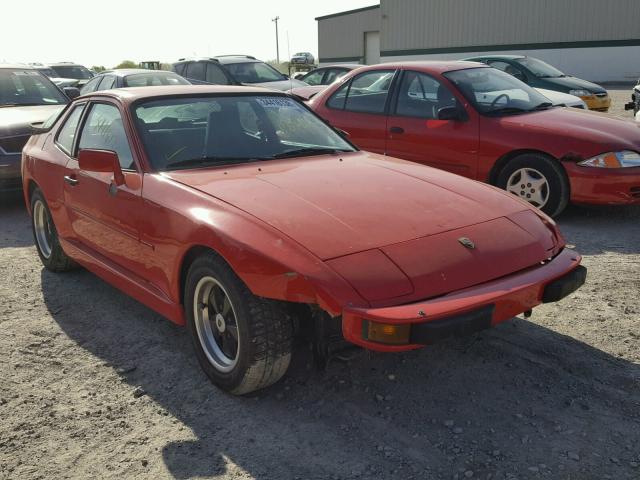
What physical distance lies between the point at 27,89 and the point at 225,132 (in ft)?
19.3

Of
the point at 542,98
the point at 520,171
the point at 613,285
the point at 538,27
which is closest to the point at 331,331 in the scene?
the point at 613,285

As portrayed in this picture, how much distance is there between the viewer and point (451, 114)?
248 inches

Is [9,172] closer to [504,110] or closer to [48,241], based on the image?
[48,241]

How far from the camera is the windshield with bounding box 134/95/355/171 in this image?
3.68 meters

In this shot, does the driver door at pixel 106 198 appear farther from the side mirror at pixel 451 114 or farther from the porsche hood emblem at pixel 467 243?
the side mirror at pixel 451 114

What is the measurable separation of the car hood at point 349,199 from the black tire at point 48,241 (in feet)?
5.93

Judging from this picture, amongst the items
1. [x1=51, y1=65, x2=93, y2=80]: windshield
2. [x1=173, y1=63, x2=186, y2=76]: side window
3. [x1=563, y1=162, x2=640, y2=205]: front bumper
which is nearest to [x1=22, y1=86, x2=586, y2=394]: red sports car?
[x1=563, y1=162, x2=640, y2=205]: front bumper

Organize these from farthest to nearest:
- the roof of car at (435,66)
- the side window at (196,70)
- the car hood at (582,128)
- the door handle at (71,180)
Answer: the side window at (196,70), the roof of car at (435,66), the car hood at (582,128), the door handle at (71,180)

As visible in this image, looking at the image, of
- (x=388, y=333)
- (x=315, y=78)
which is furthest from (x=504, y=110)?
(x=315, y=78)

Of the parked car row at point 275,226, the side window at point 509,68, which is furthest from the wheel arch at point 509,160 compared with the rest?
the side window at point 509,68

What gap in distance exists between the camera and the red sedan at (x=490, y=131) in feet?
18.8

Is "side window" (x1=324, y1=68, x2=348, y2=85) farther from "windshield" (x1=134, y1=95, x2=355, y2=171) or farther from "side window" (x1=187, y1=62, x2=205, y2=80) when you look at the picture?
"windshield" (x1=134, y1=95, x2=355, y2=171)

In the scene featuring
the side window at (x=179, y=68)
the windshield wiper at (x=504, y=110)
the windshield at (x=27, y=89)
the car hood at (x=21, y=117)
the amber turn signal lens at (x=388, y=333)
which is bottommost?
the amber turn signal lens at (x=388, y=333)

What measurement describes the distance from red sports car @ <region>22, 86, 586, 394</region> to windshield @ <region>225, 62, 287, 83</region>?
9095 mm
